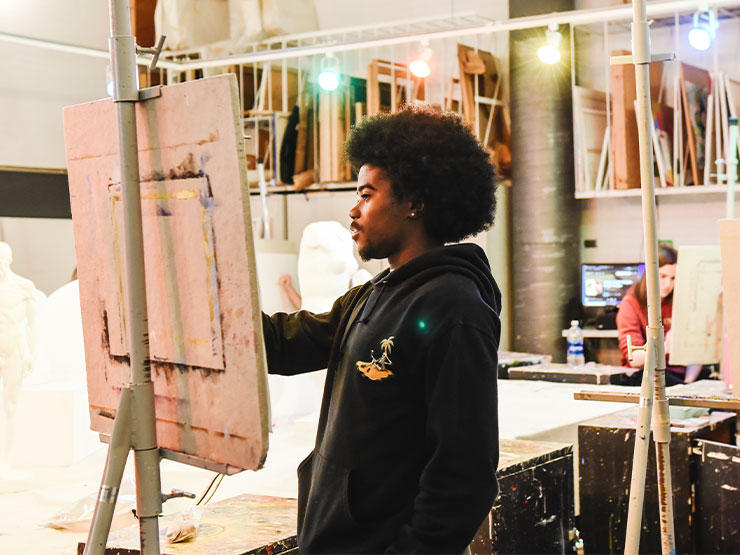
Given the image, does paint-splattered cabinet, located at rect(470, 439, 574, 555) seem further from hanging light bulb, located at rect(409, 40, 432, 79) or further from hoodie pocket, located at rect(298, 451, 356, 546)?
hanging light bulb, located at rect(409, 40, 432, 79)

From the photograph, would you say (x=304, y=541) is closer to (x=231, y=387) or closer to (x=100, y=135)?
(x=231, y=387)

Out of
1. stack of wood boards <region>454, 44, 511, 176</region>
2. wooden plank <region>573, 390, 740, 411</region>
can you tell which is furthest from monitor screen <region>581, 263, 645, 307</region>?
wooden plank <region>573, 390, 740, 411</region>

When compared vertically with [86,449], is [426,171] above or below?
above

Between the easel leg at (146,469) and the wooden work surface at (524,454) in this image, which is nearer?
the easel leg at (146,469)

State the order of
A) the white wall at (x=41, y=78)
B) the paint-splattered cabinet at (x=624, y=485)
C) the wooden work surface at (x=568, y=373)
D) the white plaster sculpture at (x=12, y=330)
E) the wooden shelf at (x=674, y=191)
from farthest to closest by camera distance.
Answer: the white wall at (x=41, y=78) < the wooden shelf at (x=674, y=191) < the wooden work surface at (x=568, y=373) < the white plaster sculpture at (x=12, y=330) < the paint-splattered cabinet at (x=624, y=485)

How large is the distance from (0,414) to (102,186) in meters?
3.64

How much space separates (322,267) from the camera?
555 cm

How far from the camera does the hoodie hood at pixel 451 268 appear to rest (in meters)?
1.57

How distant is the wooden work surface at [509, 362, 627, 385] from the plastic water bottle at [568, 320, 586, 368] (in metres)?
0.10

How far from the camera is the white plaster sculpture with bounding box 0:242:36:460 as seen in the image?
15.0ft

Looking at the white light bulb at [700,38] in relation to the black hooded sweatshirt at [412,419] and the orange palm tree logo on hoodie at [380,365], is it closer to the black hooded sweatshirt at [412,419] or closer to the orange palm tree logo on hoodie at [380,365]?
the black hooded sweatshirt at [412,419]

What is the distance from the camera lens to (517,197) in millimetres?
7695

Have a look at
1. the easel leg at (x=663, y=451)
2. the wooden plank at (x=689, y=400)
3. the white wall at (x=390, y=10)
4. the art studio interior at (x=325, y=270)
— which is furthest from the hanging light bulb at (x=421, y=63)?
the easel leg at (x=663, y=451)

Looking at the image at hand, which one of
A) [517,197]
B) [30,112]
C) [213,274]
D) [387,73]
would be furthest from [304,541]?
[30,112]
